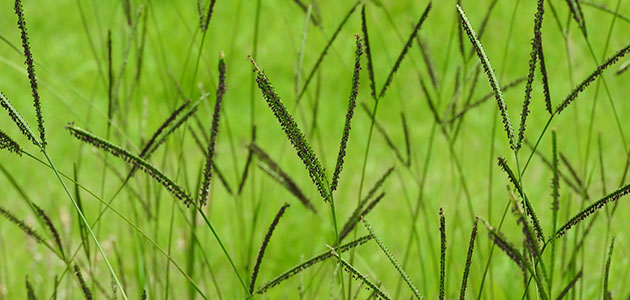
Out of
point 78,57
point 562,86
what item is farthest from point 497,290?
point 78,57

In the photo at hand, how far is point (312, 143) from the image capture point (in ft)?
8.01

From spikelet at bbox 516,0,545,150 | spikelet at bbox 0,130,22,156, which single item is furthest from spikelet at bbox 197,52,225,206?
spikelet at bbox 516,0,545,150

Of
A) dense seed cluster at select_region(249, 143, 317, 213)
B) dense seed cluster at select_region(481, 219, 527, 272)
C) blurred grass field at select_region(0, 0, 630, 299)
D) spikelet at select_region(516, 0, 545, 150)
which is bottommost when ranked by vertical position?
dense seed cluster at select_region(481, 219, 527, 272)

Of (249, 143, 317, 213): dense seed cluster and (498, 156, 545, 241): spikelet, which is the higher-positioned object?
(249, 143, 317, 213): dense seed cluster

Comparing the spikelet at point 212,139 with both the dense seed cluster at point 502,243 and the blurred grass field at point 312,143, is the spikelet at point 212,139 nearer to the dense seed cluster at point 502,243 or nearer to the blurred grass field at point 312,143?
the dense seed cluster at point 502,243

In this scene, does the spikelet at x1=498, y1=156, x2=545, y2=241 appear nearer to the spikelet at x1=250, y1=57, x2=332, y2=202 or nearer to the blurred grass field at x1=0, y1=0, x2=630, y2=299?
the spikelet at x1=250, y1=57, x2=332, y2=202

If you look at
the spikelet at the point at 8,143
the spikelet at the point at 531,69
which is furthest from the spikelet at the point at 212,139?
the spikelet at the point at 531,69

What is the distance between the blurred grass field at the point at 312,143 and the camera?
8.20ft

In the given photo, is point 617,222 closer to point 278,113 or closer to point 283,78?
point 283,78

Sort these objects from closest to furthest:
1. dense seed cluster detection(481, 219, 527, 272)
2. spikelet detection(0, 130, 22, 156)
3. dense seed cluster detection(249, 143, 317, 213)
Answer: dense seed cluster detection(481, 219, 527, 272) < spikelet detection(0, 130, 22, 156) < dense seed cluster detection(249, 143, 317, 213)

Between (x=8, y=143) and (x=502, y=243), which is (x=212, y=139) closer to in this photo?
(x=8, y=143)

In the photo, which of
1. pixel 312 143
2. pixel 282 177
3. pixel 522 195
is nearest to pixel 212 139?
pixel 522 195

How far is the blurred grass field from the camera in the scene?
2.50 m

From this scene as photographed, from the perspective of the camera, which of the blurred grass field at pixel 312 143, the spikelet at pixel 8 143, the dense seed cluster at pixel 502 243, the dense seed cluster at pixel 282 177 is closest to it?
the dense seed cluster at pixel 502 243
